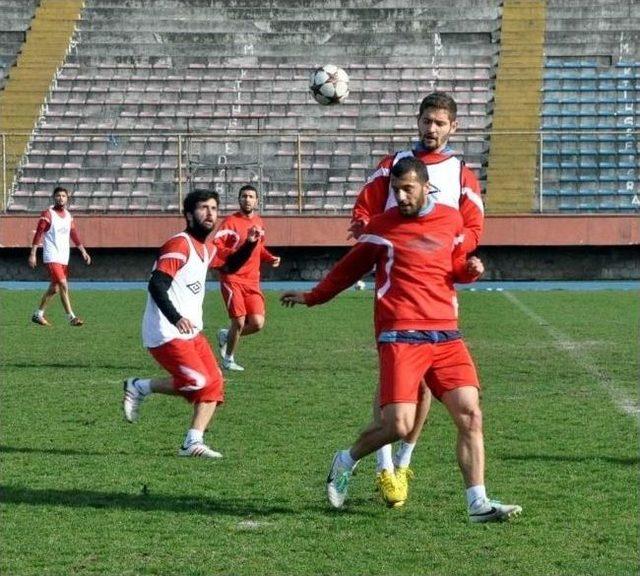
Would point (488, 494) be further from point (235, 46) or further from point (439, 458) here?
point (235, 46)

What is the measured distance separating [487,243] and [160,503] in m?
21.6

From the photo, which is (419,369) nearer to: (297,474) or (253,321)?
(297,474)

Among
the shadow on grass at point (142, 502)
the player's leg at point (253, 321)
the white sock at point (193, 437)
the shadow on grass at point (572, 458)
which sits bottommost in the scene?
the shadow on grass at point (142, 502)

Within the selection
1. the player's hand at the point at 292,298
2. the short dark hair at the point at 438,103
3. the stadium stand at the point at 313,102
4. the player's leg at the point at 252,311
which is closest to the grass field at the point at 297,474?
the player's leg at the point at 252,311

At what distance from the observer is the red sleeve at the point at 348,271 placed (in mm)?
6715

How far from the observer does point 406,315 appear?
21.7 ft

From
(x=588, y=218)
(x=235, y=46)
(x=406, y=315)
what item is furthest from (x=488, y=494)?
(x=235, y=46)

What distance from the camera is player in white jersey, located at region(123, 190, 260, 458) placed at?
8.65m

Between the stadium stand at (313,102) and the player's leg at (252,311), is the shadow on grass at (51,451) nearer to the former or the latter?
the player's leg at (252,311)

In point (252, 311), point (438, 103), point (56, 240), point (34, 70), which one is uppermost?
point (34, 70)

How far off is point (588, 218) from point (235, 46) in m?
10.4

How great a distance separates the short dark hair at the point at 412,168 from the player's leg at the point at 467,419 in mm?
803

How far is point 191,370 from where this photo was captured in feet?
28.9

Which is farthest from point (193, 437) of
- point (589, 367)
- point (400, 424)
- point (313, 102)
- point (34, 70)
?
point (34, 70)
